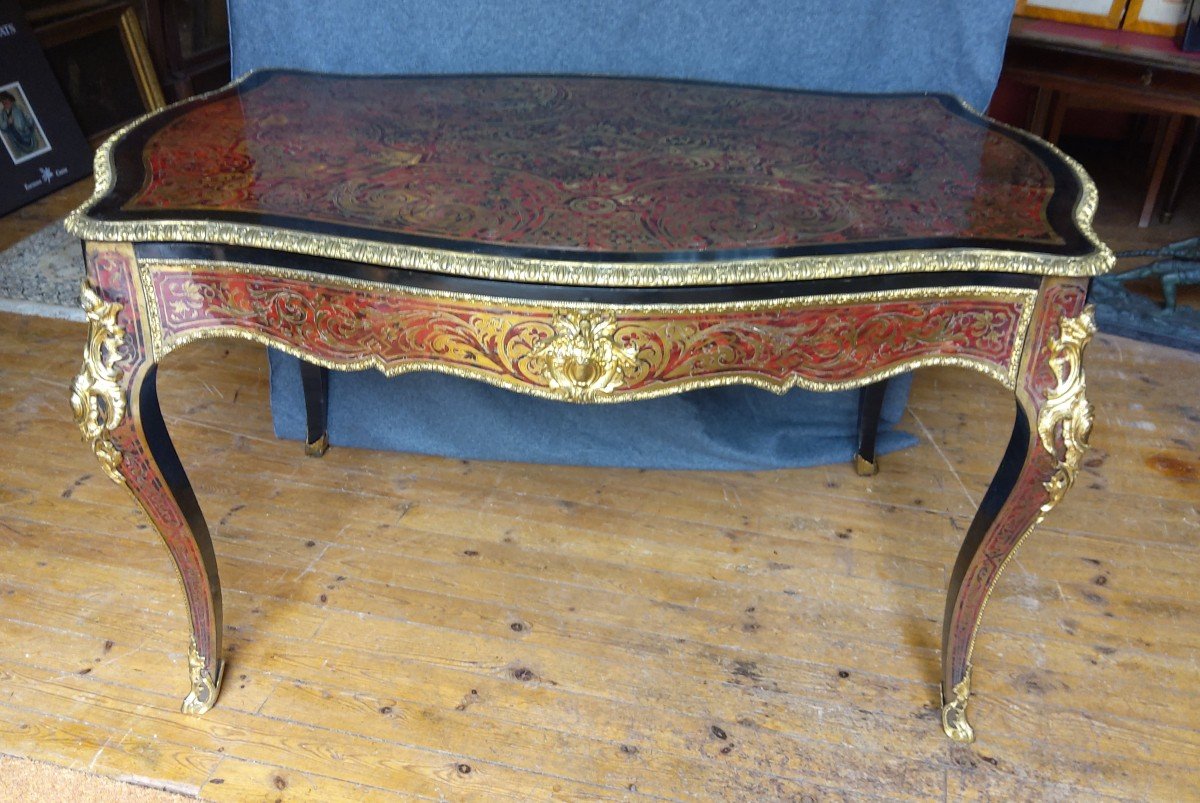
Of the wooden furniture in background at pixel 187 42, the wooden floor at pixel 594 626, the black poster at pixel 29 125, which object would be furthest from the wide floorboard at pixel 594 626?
the wooden furniture in background at pixel 187 42

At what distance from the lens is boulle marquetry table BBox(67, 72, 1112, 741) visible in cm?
118

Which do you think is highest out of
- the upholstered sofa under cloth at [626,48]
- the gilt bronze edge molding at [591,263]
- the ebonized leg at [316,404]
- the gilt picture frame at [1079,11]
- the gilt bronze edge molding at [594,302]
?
the gilt picture frame at [1079,11]

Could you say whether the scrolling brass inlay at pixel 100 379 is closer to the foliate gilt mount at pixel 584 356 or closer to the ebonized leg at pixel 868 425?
the foliate gilt mount at pixel 584 356

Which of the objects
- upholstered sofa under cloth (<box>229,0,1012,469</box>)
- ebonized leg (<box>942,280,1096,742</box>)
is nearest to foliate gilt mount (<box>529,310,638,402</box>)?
ebonized leg (<box>942,280,1096,742</box>)

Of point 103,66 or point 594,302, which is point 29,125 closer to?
point 103,66

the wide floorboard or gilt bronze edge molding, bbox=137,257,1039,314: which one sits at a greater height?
gilt bronze edge molding, bbox=137,257,1039,314

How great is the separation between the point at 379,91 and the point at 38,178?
2.57 metres

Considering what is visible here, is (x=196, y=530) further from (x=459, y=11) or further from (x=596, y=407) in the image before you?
(x=459, y=11)

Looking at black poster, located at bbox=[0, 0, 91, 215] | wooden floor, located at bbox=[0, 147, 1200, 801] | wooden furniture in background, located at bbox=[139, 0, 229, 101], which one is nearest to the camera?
wooden floor, located at bbox=[0, 147, 1200, 801]

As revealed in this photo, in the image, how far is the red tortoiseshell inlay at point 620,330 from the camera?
48.0 inches

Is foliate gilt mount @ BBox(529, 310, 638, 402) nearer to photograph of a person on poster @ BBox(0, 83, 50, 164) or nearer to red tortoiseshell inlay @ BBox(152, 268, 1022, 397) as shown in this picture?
red tortoiseshell inlay @ BBox(152, 268, 1022, 397)

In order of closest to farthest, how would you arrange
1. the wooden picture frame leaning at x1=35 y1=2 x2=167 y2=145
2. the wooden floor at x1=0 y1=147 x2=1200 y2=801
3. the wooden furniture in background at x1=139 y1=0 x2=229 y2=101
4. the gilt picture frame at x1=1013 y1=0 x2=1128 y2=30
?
the wooden floor at x1=0 y1=147 x2=1200 y2=801 < the gilt picture frame at x1=1013 y1=0 x2=1128 y2=30 < the wooden picture frame leaning at x1=35 y1=2 x2=167 y2=145 < the wooden furniture in background at x1=139 y1=0 x2=229 y2=101

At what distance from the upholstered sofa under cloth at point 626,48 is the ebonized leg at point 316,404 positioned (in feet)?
0.13

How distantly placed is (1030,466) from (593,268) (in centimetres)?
69
